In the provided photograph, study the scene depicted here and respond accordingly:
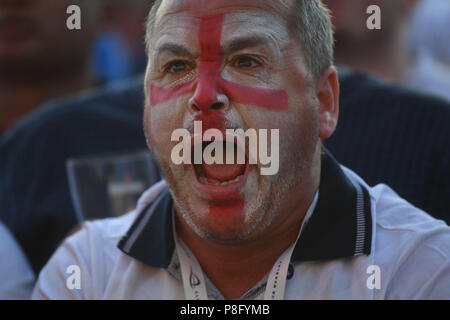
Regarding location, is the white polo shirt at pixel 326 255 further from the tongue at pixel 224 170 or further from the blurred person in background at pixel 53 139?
the blurred person in background at pixel 53 139

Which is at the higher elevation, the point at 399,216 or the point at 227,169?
the point at 227,169

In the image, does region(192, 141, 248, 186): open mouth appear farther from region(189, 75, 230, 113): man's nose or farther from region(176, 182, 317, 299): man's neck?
region(176, 182, 317, 299): man's neck

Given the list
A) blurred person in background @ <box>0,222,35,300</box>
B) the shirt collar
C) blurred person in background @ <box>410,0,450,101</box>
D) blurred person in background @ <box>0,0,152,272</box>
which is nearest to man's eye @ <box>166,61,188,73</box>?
the shirt collar

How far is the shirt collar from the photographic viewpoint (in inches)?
60.0

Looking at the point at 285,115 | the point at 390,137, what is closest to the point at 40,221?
the point at 390,137

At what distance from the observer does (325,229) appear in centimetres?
155

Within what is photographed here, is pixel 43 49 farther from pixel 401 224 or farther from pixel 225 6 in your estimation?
pixel 401 224

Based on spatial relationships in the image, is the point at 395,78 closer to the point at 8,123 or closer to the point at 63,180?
the point at 63,180

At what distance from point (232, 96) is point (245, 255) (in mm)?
346

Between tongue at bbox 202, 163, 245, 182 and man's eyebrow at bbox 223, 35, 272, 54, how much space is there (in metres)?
0.21

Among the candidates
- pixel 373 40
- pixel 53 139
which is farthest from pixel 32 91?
pixel 373 40

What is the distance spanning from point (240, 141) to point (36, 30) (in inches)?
55.6

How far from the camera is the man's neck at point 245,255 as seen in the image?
60.2 inches

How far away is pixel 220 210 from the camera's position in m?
1.39
